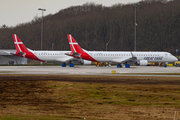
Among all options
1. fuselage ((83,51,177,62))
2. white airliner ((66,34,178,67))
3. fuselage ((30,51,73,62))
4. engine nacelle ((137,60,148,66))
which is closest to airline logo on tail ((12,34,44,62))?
fuselage ((30,51,73,62))

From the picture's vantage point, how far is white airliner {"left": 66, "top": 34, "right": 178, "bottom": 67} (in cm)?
5884

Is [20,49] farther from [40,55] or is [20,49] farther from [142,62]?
[142,62]

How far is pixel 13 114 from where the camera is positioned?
12.2 metres

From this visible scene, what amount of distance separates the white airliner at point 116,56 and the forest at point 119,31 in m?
62.3

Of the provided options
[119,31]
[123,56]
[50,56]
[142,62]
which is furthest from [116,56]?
[119,31]

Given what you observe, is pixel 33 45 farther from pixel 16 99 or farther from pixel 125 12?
pixel 16 99

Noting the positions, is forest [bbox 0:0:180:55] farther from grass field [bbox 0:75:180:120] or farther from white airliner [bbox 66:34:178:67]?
grass field [bbox 0:75:180:120]

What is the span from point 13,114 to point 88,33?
13384 centimetres

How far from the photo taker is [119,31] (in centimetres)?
14488

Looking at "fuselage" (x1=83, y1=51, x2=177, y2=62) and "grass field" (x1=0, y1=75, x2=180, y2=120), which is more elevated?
"fuselage" (x1=83, y1=51, x2=177, y2=62)

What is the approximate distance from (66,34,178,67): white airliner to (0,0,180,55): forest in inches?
2454

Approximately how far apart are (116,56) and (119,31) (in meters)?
85.1

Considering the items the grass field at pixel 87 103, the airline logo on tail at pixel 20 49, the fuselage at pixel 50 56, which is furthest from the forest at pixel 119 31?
the grass field at pixel 87 103

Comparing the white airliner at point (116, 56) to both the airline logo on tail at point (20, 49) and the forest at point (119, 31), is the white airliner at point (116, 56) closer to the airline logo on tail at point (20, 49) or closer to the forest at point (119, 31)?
the airline logo on tail at point (20, 49)
